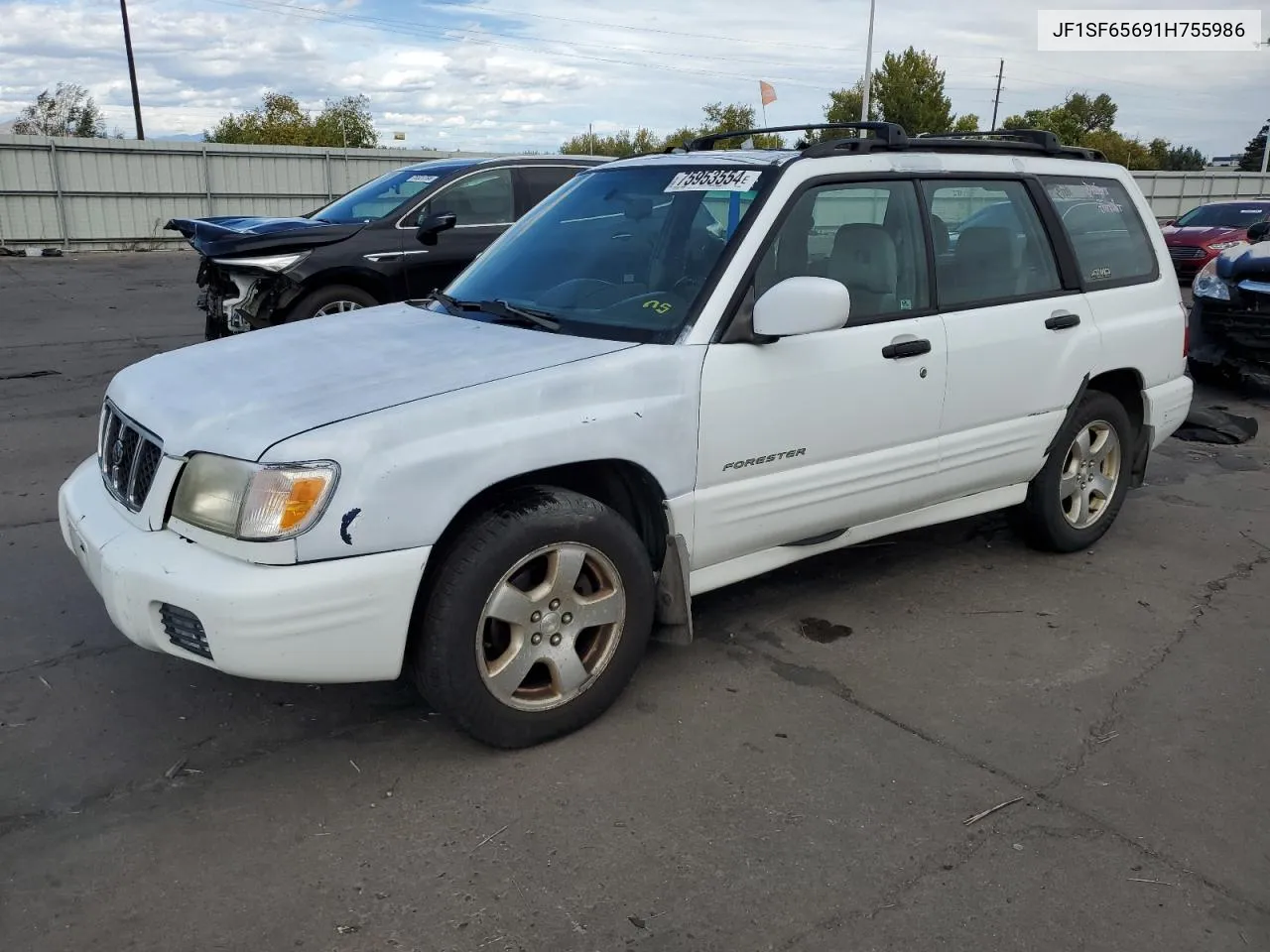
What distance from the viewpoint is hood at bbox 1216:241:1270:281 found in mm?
8672

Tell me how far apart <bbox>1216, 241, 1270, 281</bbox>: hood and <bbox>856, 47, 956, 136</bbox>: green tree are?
49000 mm

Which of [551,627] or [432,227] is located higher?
[432,227]

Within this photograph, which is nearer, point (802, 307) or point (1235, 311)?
point (802, 307)

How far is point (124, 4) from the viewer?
3741 centimetres

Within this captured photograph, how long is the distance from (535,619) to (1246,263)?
7.89 m

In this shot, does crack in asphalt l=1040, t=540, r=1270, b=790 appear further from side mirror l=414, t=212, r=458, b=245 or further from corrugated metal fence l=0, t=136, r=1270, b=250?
corrugated metal fence l=0, t=136, r=1270, b=250

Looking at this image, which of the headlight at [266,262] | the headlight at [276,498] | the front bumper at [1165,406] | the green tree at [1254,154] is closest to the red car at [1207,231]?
the front bumper at [1165,406]

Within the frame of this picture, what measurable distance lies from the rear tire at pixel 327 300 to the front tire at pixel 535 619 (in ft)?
17.8

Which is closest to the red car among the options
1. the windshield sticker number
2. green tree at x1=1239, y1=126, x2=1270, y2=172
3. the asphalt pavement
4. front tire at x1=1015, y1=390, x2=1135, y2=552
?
front tire at x1=1015, y1=390, x2=1135, y2=552

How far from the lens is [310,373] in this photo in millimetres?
3373

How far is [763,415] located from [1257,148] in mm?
93879

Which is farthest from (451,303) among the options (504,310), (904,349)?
(904,349)

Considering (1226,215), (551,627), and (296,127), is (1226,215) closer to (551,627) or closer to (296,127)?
(551,627)

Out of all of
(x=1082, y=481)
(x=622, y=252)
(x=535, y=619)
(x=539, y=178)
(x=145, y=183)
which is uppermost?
(x=539, y=178)
